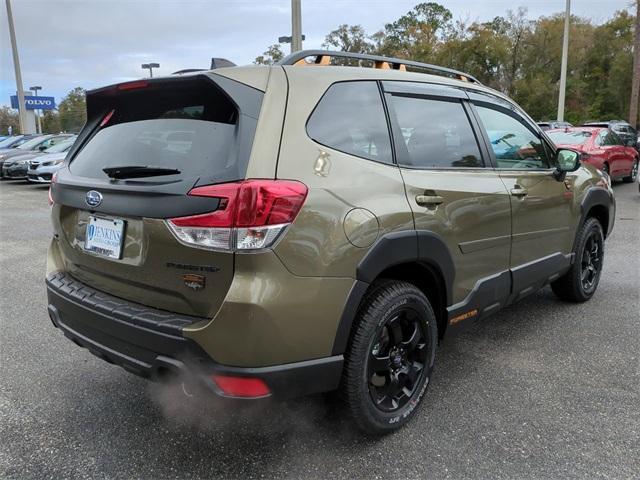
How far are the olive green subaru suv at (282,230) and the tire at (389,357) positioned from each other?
0.01m

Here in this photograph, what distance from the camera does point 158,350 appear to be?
223cm

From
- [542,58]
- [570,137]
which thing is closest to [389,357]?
[570,137]

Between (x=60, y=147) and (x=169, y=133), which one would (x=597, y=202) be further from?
(x=60, y=147)

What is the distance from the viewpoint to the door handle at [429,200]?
106 inches

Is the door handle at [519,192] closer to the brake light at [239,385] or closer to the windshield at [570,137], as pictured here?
the brake light at [239,385]

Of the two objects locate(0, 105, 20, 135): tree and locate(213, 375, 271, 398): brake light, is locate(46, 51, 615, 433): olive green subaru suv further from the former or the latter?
locate(0, 105, 20, 135): tree

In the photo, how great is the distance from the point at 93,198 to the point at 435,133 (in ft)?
6.10

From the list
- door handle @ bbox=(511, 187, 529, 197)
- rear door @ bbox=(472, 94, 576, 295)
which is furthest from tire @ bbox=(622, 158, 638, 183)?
door handle @ bbox=(511, 187, 529, 197)

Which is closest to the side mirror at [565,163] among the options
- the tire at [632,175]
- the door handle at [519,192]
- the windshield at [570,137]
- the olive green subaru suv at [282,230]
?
the door handle at [519,192]

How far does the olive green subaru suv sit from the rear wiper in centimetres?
1

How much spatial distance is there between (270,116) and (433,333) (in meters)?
1.47

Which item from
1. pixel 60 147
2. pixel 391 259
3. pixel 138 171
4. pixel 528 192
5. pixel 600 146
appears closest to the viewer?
pixel 138 171

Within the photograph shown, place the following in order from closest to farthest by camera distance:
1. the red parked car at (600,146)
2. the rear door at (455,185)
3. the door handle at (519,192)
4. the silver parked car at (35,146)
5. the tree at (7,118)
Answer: the rear door at (455,185)
the door handle at (519,192)
the red parked car at (600,146)
the silver parked car at (35,146)
the tree at (7,118)

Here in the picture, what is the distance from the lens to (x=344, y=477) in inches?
94.4
